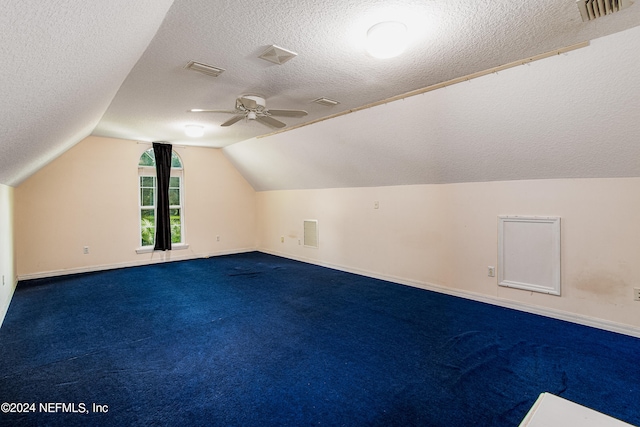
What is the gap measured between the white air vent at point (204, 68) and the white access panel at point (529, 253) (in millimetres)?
3316

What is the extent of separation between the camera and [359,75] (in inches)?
107

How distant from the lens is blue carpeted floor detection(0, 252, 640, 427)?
1.93 meters

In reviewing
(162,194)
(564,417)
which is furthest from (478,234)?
(162,194)

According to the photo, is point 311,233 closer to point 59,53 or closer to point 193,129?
point 193,129

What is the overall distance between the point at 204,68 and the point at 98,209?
428 centimetres

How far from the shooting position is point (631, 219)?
290cm

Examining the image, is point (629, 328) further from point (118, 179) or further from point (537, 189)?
point (118, 179)

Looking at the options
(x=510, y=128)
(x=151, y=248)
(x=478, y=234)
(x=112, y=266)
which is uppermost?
(x=510, y=128)

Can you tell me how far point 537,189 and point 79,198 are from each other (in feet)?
21.6

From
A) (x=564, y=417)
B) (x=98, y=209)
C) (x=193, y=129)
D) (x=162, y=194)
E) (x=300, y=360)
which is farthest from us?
(x=162, y=194)

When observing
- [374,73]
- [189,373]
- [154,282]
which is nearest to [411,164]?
[374,73]

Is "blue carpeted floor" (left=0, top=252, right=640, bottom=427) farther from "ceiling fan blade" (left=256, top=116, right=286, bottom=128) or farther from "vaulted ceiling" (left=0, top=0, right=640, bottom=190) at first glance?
"ceiling fan blade" (left=256, top=116, right=286, bottom=128)

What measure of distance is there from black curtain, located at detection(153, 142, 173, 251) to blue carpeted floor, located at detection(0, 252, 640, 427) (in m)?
2.04

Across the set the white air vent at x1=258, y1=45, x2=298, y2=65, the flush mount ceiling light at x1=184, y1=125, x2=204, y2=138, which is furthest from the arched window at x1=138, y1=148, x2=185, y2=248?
the white air vent at x1=258, y1=45, x2=298, y2=65
